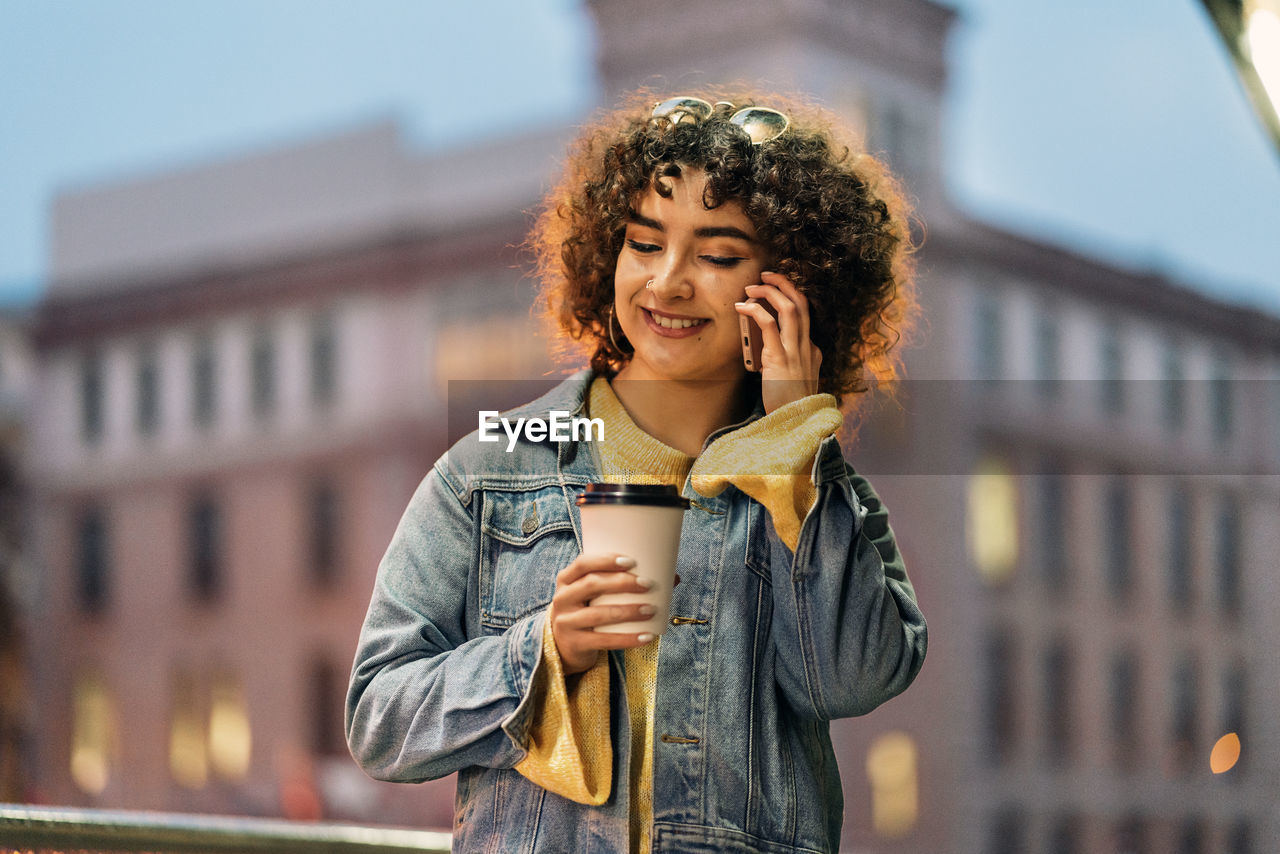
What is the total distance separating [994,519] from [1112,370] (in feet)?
9.85

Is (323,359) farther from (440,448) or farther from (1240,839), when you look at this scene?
(1240,839)

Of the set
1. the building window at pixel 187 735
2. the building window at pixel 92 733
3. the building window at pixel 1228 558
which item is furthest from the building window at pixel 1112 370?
the building window at pixel 92 733

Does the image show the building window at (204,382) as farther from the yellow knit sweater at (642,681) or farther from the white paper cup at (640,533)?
the white paper cup at (640,533)

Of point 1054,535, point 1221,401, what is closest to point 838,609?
point 1054,535

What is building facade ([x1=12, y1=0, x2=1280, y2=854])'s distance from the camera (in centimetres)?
1780

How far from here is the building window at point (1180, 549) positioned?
2150 cm

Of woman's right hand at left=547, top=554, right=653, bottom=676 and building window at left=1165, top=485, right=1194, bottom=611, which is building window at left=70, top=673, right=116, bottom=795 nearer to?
building window at left=1165, top=485, right=1194, bottom=611

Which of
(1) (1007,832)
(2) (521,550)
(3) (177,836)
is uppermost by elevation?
(2) (521,550)

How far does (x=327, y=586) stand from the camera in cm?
1995

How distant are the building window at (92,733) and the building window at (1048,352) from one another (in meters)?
13.4

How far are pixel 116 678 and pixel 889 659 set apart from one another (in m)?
21.7

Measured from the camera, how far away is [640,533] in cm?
115

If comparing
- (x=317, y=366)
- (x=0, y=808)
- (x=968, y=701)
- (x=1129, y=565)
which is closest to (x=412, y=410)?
(x=317, y=366)

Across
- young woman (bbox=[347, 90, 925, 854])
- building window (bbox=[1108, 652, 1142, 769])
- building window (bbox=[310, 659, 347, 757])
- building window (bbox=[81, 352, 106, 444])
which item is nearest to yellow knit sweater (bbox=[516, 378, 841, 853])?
young woman (bbox=[347, 90, 925, 854])
